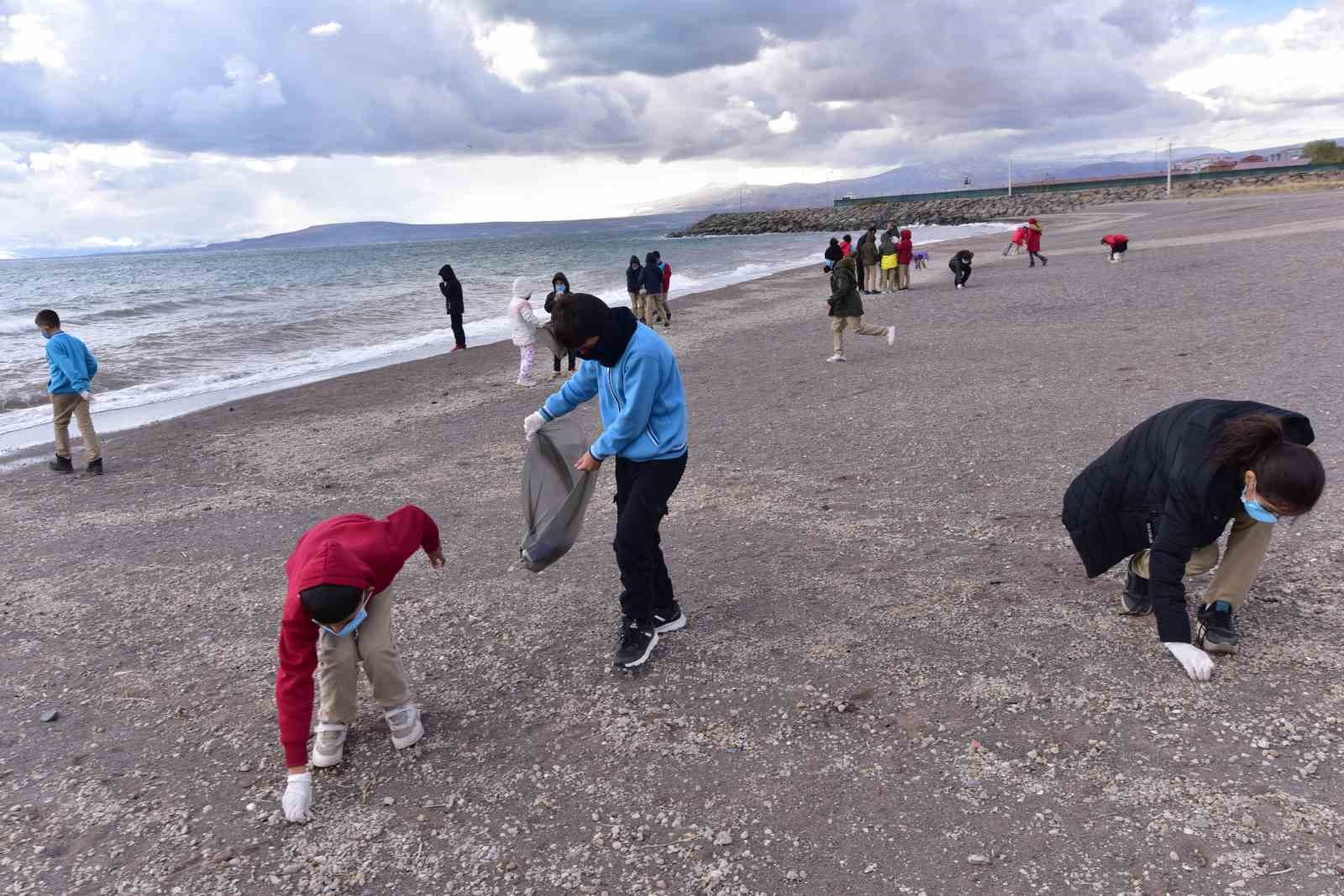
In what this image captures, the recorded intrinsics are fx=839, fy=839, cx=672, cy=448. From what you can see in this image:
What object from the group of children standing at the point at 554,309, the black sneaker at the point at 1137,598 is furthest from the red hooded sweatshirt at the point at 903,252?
the black sneaker at the point at 1137,598

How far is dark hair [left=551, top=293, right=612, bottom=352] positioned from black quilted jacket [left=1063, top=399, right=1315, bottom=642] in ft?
7.67

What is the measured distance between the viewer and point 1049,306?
14.6 meters

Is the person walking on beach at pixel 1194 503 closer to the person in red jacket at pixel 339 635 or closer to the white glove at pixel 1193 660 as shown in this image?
the white glove at pixel 1193 660

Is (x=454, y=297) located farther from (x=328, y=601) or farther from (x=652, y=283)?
(x=328, y=601)

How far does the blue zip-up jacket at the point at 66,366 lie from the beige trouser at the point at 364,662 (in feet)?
23.4

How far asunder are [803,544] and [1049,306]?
37.1 ft

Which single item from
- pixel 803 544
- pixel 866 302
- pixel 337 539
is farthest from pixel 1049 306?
pixel 337 539

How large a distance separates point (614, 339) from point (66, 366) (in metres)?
7.84

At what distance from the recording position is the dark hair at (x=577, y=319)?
3.43 metres

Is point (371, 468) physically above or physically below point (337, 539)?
below

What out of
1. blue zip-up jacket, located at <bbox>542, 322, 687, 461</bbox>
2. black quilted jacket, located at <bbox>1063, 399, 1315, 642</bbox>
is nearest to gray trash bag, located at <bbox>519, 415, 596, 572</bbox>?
blue zip-up jacket, located at <bbox>542, 322, 687, 461</bbox>

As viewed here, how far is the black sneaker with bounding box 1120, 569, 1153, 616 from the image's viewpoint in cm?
398

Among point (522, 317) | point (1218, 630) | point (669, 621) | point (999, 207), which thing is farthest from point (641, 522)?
point (999, 207)

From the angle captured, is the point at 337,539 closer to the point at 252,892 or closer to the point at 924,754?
the point at 252,892
